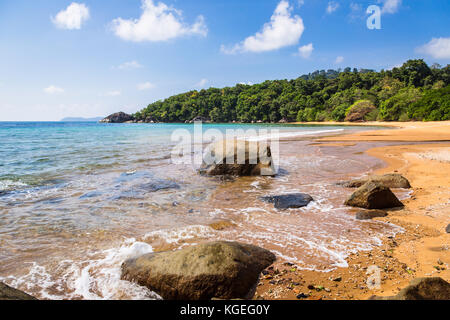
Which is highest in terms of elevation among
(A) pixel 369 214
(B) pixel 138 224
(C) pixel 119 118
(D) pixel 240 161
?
(C) pixel 119 118

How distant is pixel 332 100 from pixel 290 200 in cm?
8109

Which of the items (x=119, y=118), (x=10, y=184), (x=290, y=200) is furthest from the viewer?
(x=119, y=118)

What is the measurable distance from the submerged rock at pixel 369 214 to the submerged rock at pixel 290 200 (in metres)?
1.18

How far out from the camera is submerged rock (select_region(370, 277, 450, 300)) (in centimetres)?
210

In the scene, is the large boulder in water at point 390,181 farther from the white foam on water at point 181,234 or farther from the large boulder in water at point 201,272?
the large boulder in water at point 201,272

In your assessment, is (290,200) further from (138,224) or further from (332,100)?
(332,100)

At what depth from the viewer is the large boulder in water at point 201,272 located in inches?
112

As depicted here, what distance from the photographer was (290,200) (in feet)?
20.2

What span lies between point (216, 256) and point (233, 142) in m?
6.99

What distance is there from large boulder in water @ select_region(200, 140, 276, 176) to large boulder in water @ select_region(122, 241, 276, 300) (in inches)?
237

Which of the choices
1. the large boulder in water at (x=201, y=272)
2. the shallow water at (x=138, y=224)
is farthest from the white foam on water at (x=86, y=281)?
the large boulder in water at (x=201, y=272)

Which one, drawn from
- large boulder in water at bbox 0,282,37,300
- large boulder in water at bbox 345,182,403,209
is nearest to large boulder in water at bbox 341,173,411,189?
large boulder in water at bbox 345,182,403,209

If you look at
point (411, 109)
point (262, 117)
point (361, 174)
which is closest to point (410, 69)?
point (411, 109)

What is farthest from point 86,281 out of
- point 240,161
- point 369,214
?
point 240,161
